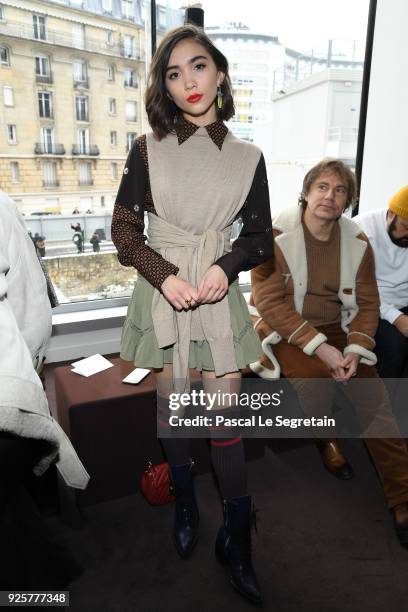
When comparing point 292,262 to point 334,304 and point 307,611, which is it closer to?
point 334,304

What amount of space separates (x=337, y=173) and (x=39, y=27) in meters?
1.87

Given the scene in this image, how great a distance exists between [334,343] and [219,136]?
1097mm

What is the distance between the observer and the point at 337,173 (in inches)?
72.5

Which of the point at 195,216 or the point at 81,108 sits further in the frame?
the point at 81,108

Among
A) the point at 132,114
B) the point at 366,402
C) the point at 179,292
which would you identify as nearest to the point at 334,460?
the point at 366,402

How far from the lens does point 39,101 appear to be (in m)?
2.63

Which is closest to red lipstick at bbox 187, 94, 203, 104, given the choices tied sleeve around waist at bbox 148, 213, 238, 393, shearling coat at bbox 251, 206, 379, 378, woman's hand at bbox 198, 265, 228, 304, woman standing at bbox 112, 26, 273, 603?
woman standing at bbox 112, 26, 273, 603

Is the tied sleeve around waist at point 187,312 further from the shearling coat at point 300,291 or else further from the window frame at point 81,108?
the window frame at point 81,108

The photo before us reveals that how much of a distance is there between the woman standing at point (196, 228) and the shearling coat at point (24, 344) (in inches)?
10.3

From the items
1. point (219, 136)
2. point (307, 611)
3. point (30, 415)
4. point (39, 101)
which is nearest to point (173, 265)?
point (219, 136)

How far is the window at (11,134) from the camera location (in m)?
2.58

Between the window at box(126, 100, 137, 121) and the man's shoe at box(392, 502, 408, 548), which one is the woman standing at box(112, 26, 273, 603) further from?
the window at box(126, 100, 137, 121)

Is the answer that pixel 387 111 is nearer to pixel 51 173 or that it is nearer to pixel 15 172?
pixel 51 173

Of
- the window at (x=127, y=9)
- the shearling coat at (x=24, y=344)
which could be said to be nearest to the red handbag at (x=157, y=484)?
the shearling coat at (x=24, y=344)
